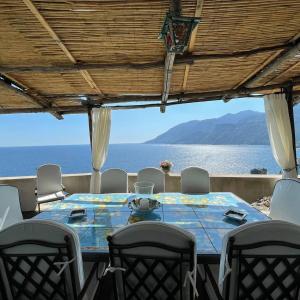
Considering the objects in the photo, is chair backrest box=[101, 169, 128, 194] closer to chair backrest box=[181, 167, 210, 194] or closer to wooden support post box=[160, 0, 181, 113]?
chair backrest box=[181, 167, 210, 194]

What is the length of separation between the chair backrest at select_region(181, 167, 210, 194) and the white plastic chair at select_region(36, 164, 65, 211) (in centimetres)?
215

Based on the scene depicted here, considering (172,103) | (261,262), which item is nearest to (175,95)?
(172,103)

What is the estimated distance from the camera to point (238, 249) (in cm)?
136

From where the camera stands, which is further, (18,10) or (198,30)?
(198,30)

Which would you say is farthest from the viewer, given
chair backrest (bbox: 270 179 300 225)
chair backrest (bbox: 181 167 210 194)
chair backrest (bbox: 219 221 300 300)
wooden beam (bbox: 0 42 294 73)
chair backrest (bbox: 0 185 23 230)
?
chair backrest (bbox: 181 167 210 194)

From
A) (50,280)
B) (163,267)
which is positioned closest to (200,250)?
(163,267)

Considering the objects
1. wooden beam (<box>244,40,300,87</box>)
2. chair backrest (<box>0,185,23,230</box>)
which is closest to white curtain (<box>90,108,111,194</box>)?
chair backrest (<box>0,185,23,230</box>)

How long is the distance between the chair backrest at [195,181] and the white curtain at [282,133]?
6.03 feet

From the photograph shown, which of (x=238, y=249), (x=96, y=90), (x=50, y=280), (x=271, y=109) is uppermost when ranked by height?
(x=96, y=90)

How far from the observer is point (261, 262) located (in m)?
1.42

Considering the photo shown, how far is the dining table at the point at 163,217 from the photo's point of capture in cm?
173

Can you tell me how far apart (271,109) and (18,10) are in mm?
4067

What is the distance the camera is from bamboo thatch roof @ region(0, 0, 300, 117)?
6.16ft

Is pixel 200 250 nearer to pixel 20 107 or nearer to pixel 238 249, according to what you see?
pixel 238 249
